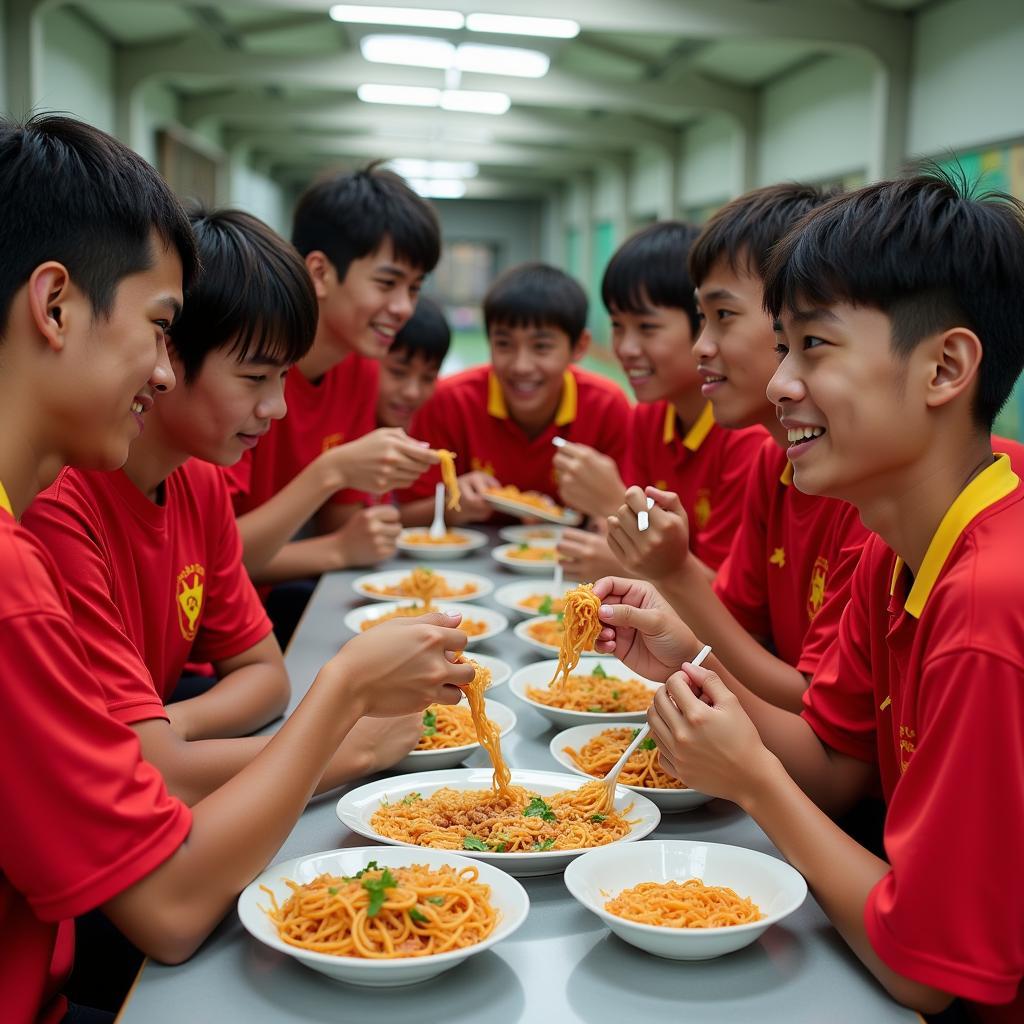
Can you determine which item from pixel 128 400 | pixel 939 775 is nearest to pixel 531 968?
pixel 939 775

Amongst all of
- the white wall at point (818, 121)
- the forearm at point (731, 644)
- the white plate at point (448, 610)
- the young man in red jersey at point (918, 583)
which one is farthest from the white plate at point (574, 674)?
the white wall at point (818, 121)

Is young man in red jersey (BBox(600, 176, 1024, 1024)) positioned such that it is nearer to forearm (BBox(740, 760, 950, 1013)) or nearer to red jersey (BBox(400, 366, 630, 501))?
forearm (BBox(740, 760, 950, 1013))

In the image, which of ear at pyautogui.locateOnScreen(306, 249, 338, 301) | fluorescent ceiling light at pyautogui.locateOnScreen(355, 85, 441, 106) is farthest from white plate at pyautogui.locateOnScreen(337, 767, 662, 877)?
fluorescent ceiling light at pyautogui.locateOnScreen(355, 85, 441, 106)

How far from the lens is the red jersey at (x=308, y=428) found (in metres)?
3.50

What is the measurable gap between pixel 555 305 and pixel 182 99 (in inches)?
390

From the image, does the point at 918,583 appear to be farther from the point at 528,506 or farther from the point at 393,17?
the point at 393,17

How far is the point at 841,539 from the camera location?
2148 millimetres

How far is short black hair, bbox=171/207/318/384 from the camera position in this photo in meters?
2.06

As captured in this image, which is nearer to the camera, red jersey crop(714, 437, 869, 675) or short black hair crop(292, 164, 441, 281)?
red jersey crop(714, 437, 869, 675)

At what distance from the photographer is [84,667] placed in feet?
3.93

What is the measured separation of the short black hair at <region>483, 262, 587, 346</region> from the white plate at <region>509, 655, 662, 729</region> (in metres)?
1.98

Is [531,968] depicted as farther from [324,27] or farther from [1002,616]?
[324,27]

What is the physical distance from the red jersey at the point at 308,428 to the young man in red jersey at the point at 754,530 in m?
1.51

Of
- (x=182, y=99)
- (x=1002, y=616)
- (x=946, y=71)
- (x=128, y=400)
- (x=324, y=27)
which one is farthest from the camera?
(x=182, y=99)
